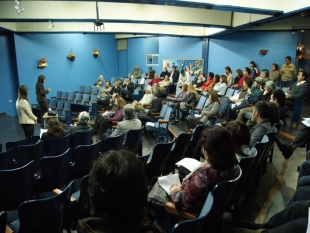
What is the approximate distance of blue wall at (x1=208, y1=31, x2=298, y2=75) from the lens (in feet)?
28.8

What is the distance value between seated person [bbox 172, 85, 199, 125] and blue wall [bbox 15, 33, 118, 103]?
6.64 m

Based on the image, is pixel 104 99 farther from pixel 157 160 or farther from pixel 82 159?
pixel 157 160

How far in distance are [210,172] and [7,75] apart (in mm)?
10076

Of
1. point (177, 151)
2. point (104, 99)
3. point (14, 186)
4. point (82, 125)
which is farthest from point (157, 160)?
point (104, 99)

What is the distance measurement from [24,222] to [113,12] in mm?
6274

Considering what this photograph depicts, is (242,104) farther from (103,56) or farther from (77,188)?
(103,56)

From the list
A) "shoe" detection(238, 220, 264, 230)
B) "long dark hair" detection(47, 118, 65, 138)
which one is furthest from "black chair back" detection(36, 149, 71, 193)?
"shoe" detection(238, 220, 264, 230)

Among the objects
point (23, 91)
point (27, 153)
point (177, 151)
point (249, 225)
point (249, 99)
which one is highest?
point (23, 91)

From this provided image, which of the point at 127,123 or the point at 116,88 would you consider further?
the point at 116,88

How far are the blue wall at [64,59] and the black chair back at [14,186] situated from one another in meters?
8.71

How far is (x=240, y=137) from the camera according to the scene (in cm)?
228

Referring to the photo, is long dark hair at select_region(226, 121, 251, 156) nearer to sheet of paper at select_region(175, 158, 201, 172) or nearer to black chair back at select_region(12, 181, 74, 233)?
sheet of paper at select_region(175, 158, 201, 172)

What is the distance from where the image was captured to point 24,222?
5.37 feet

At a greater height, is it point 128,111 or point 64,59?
point 64,59
